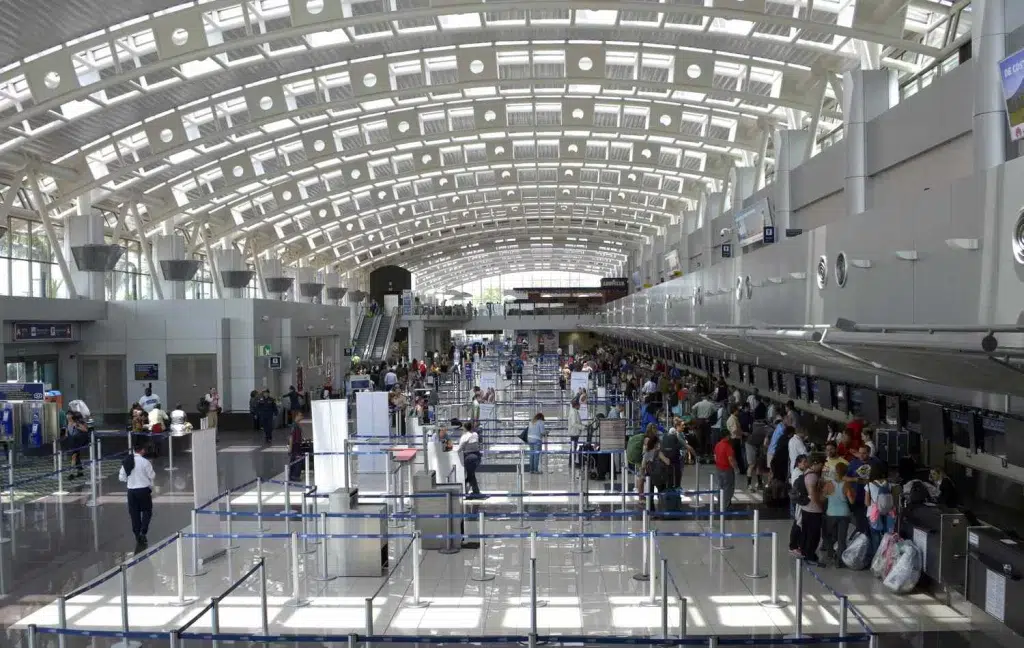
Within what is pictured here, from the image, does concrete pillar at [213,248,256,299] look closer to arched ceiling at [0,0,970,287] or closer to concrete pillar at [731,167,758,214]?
arched ceiling at [0,0,970,287]

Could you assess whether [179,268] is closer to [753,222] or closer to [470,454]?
[753,222]

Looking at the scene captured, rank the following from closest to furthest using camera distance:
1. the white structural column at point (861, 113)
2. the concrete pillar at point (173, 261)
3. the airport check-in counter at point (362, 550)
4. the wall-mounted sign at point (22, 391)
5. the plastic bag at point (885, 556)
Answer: the plastic bag at point (885, 556)
the airport check-in counter at point (362, 550)
the white structural column at point (861, 113)
the wall-mounted sign at point (22, 391)
the concrete pillar at point (173, 261)

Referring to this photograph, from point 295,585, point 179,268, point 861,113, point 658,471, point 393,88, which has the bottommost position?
point 295,585

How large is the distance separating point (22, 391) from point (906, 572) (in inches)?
756

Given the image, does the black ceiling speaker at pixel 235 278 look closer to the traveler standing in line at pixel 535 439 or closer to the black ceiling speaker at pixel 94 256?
the black ceiling speaker at pixel 94 256

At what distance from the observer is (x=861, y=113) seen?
1578cm

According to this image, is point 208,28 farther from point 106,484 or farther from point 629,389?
point 629,389

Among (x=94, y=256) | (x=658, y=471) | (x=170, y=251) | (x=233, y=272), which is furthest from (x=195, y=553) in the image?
(x=233, y=272)

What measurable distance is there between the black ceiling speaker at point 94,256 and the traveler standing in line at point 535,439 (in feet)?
54.8

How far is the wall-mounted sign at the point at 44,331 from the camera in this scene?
23422mm

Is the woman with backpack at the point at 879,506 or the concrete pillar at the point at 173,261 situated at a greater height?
the concrete pillar at the point at 173,261

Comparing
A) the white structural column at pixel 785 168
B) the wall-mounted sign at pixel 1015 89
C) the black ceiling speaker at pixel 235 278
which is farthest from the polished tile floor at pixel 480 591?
the black ceiling speaker at pixel 235 278

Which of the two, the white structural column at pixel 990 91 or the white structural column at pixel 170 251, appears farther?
the white structural column at pixel 170 251

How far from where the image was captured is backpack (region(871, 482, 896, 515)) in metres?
10.3
